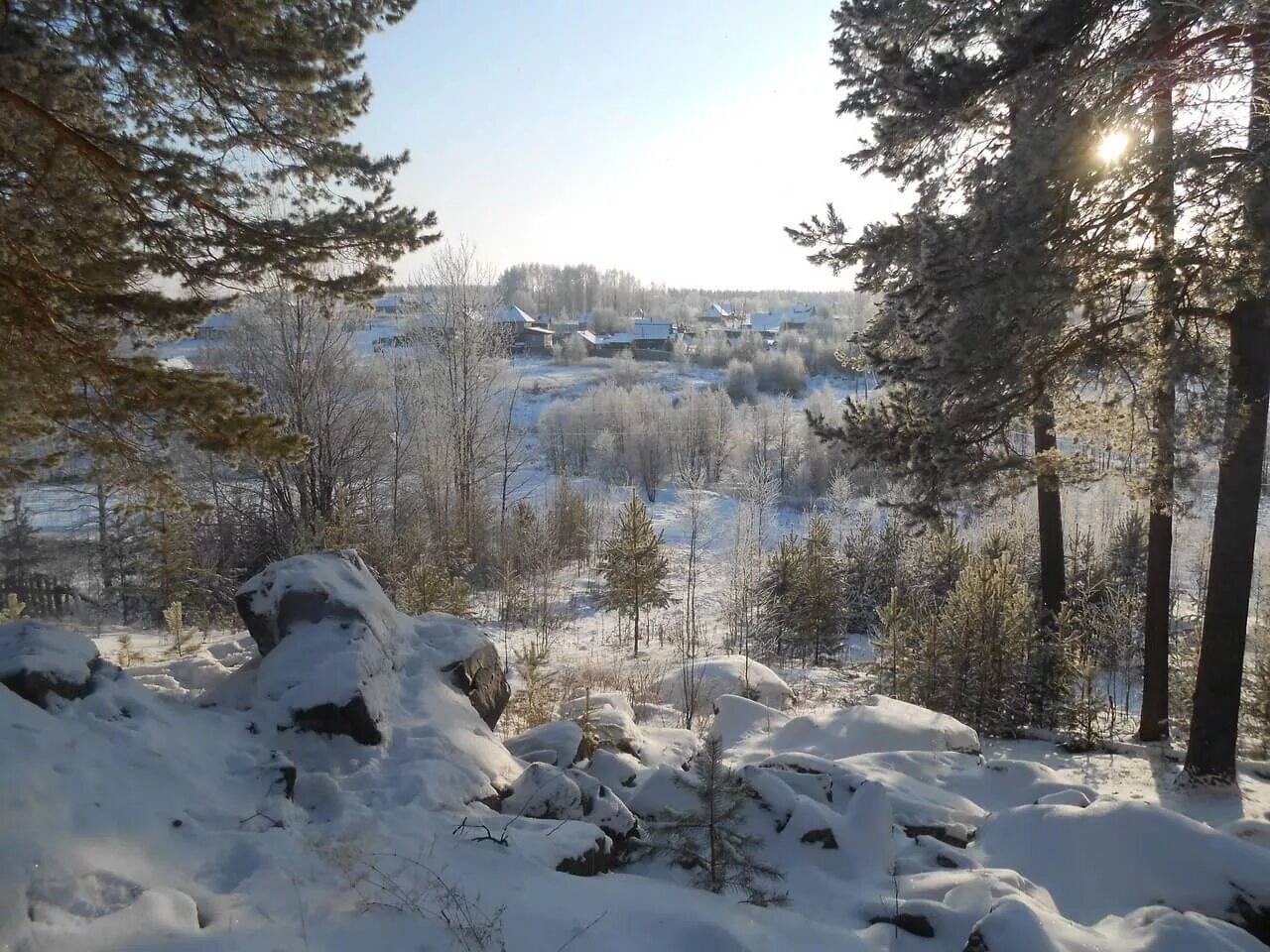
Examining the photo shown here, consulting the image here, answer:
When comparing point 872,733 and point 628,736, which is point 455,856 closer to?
point 628,736

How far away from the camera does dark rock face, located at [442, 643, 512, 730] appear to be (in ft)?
19.9

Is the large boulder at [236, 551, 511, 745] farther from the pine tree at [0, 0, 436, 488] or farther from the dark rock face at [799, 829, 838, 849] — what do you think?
the dark rock face at [799, 829, 838, 849]

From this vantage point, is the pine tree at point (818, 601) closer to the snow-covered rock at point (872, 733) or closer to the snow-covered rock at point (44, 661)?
the snow-covered rock at point (872, 733)

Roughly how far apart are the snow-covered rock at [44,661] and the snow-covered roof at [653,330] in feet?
268

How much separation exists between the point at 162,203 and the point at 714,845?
563cm

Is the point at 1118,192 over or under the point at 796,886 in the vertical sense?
over

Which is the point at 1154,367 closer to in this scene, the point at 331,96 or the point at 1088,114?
the point at 1088,114

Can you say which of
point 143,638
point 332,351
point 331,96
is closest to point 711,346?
point 332,351

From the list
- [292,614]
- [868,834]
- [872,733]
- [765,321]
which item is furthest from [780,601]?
[765,321]

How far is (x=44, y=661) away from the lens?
3879mm

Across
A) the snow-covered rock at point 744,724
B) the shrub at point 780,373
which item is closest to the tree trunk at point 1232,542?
the snow-covered rock at point 744,724

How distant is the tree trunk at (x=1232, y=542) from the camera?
6133 millimetres

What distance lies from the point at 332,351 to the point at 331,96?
16326 mm

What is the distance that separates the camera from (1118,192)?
5555 millimetres
